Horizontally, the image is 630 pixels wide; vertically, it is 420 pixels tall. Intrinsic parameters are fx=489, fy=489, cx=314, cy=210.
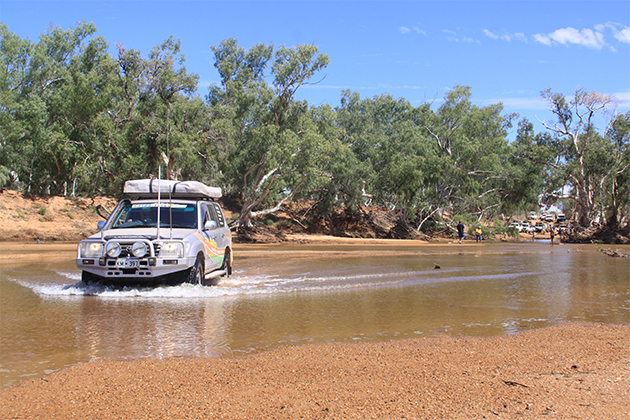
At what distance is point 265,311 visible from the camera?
7.94m

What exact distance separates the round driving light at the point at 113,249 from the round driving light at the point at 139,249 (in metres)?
0.26

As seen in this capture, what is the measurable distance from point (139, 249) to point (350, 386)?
5.62 m

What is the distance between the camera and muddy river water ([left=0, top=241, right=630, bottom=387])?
18.6 feet

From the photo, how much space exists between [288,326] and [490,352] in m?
2.70

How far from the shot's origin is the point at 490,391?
419cm

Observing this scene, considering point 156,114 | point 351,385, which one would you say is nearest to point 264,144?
point 156,114

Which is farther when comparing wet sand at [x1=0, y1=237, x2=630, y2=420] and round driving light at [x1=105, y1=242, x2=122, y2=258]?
round driving light at [x1=105, y1=242, x2=122, y2=258]

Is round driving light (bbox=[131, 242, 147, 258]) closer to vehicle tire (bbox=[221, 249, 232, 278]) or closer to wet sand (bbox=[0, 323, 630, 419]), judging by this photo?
vehicle tire (bbox=[221, 249, 232, 278])

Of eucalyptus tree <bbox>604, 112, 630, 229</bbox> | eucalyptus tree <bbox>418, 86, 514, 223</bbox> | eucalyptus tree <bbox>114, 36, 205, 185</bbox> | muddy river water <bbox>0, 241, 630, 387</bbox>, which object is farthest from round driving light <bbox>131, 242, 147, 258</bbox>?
eucalyptus tree <bbox>604, 112, 630, 229</bbox>

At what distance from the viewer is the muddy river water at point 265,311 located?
567 cm

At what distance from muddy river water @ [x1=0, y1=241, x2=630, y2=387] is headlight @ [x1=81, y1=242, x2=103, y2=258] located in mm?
758

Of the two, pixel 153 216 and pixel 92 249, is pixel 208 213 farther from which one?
pixel 92 249

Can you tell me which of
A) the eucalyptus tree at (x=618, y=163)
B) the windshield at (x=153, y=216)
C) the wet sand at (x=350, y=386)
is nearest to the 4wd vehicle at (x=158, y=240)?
the windshield at (x=153, y=216)

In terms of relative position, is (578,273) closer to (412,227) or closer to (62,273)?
(62,273)
